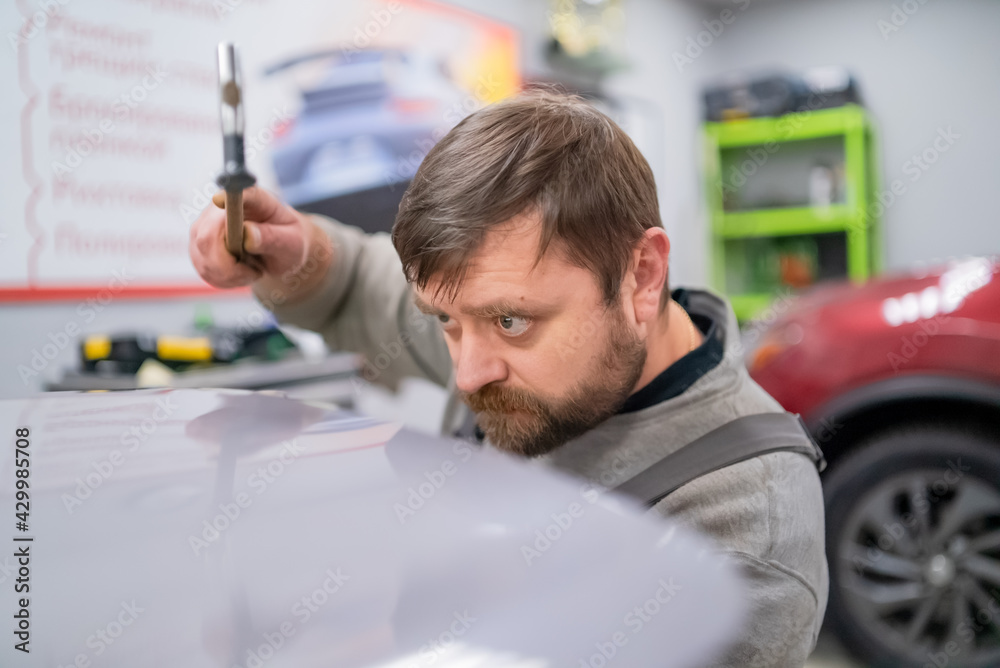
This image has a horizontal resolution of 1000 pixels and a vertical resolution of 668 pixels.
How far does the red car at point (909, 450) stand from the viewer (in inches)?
53.2

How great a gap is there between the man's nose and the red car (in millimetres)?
1126

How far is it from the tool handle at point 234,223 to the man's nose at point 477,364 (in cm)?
18

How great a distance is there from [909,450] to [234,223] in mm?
1429

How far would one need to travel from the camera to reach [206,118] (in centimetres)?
203

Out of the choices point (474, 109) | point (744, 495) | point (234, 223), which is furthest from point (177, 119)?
point (744, 495)

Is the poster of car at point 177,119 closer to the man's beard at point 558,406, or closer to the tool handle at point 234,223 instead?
the tool handle at point 234,223

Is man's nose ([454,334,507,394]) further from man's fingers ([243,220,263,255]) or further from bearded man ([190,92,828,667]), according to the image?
man's fingers ([243,220,263,255])

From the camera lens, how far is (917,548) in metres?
1.37

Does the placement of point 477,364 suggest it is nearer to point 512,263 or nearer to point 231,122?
point 512,263

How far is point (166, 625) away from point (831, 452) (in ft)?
5.29

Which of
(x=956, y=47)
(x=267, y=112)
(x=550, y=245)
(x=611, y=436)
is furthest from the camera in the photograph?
(x=956, y=47)

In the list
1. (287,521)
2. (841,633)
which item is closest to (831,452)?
(841,633)

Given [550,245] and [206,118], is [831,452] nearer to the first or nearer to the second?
[550,245]

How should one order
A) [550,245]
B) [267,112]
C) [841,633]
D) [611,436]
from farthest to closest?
[267,112] < [841,633] < [611,436] < [550,245]
